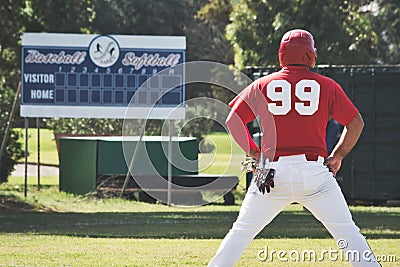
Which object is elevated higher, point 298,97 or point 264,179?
point 298,97

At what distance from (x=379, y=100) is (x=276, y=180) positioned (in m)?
14.2

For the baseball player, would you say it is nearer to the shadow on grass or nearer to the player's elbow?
the player's elbow

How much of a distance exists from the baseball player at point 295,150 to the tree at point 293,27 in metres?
19.7

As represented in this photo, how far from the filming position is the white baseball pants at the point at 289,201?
7078 millimetres

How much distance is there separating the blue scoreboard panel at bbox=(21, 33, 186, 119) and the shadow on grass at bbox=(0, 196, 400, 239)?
2504mm

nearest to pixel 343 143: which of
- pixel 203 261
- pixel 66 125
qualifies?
pixel 203 261

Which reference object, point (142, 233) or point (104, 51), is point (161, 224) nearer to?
point (142, 233)

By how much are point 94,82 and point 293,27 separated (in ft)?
24.1

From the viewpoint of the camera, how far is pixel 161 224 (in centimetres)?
1675

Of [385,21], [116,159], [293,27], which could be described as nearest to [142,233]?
[116,159]

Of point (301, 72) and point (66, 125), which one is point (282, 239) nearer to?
point (301, 72)

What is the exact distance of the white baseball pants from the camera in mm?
7078

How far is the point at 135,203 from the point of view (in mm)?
22375

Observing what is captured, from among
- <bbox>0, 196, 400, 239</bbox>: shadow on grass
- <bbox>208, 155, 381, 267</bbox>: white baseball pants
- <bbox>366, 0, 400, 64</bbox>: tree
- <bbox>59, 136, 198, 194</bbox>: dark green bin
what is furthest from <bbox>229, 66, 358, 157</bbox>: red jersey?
<bbox>366, 0, 400, 64</bbox>: tree
